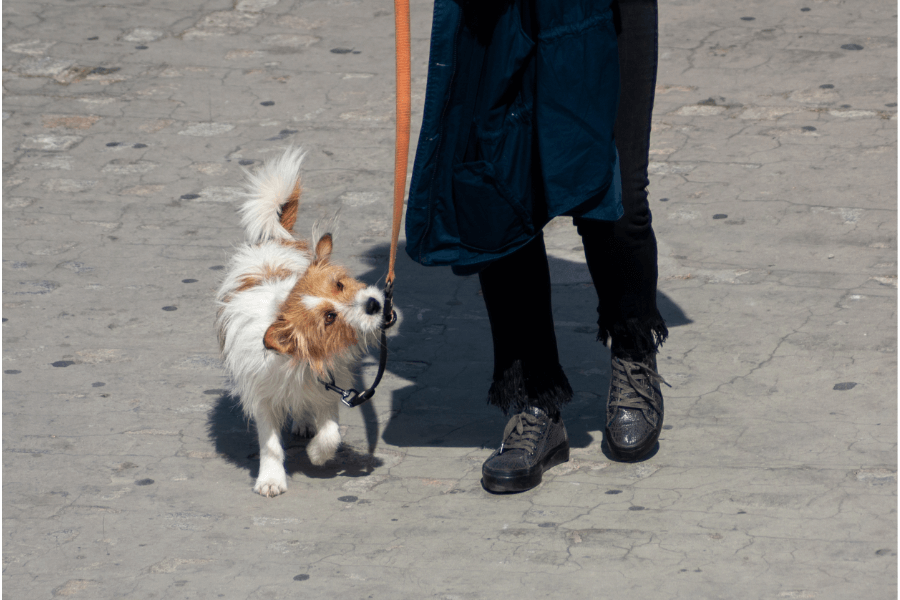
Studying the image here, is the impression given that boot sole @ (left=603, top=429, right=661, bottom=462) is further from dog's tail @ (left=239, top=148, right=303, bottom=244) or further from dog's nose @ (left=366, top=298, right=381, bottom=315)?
dog's tail @ (left=239, top=148, right=303, bottom=244)

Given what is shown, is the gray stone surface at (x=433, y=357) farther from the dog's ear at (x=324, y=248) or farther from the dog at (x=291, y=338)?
the dog's ear at (x=324, y=248)

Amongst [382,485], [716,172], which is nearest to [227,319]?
[382,485]

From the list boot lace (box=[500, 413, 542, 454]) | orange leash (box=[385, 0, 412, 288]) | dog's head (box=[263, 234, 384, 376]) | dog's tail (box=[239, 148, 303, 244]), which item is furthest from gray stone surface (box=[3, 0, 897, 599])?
orange leash (box=[385, 0, 412, 288])

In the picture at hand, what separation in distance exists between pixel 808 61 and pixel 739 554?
4.61 metres

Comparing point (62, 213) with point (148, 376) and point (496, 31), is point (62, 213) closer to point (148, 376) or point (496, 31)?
point (148, 376)

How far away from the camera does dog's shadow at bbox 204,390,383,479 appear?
3107mm

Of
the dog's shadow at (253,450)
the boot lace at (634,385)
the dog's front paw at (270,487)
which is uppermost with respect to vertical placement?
the boot lace at (634,385)

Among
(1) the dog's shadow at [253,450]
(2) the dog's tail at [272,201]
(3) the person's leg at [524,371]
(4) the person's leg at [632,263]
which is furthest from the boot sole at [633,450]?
(2) the dog's tail at [272,201]

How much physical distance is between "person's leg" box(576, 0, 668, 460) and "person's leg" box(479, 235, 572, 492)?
169mm

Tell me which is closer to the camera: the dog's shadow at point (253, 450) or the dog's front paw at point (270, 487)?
the dog's front paw at point (270, 487)

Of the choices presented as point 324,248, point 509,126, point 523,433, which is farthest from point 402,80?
point 523,433

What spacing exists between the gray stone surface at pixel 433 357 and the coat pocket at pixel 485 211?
2.63 feet

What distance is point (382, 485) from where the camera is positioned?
297cm

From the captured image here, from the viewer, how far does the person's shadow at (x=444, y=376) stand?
3206mm
